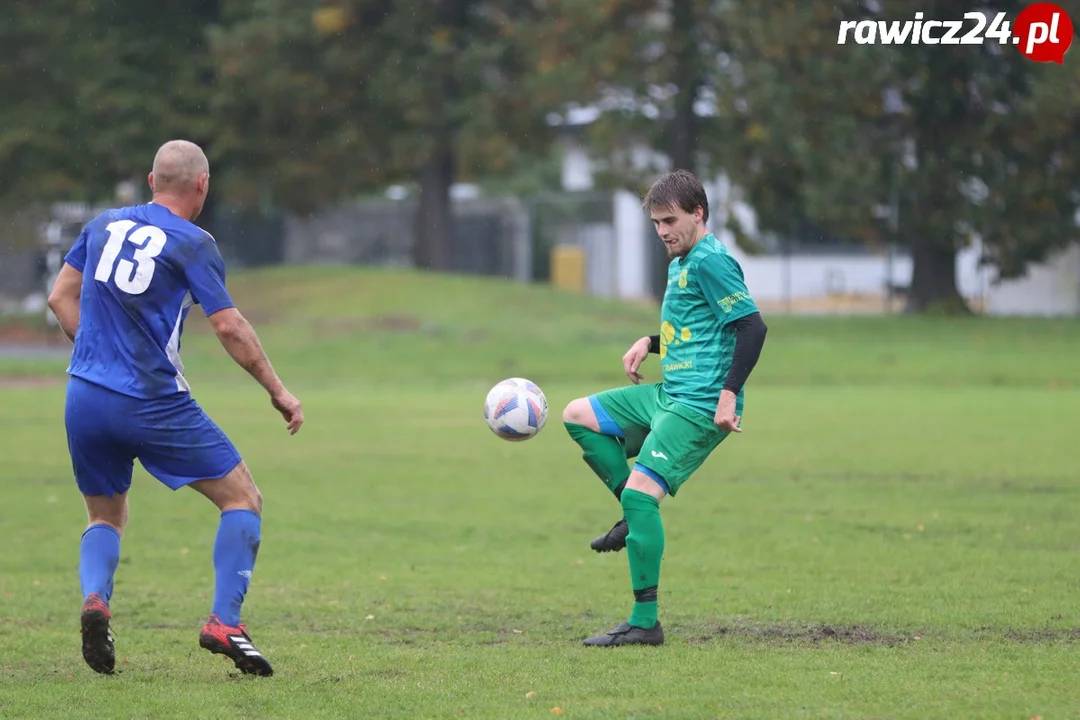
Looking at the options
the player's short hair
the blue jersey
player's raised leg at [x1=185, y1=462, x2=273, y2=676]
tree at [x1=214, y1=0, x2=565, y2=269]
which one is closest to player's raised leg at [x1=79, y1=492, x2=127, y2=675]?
player's raised leg at [x1=185, y1=462, x2=273, y2=676]

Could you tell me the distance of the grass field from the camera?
587 cm

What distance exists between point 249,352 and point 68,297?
0.84m

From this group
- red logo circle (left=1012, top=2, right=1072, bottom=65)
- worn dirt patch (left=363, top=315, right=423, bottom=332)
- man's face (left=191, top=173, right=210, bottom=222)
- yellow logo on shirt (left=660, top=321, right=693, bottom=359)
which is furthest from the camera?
worn dirt patch (left=363, top=315, right=423, bottom=332)

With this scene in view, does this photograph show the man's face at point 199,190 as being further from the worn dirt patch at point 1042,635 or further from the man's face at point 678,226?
the worn dirt patch at point 1042,635

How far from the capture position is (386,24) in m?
38.5

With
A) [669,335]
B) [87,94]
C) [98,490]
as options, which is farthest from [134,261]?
[87,94]

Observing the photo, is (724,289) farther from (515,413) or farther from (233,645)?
(233,645)

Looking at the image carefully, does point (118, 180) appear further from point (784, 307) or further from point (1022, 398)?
point (1022, 398)

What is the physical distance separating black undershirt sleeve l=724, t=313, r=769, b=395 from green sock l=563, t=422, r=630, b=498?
917mm

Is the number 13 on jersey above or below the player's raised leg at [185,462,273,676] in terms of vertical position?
above

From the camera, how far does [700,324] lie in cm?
699

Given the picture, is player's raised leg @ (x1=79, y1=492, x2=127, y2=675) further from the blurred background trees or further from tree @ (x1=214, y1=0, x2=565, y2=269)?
tree @ (x1=214, y1=0, x2=565, y2=269)

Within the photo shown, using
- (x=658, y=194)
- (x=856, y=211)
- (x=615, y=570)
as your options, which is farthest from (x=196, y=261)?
(x=856, y=211)

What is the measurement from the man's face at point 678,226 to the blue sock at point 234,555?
2.21m
